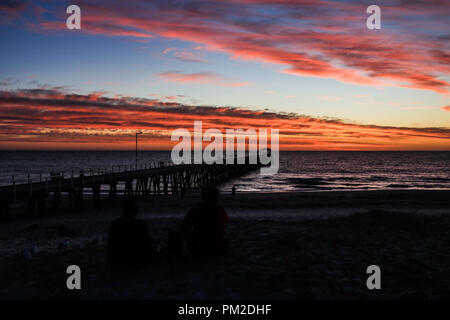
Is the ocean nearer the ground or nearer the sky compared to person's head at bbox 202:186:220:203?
nearer the ground

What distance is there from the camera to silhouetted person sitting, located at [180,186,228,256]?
6.69 metres

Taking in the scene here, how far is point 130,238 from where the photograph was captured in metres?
6.43

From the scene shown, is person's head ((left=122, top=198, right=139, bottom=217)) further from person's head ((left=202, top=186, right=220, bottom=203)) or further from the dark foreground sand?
person's head ((left=202, top=186, right=220, bottom=203))

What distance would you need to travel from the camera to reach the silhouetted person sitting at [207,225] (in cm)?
669

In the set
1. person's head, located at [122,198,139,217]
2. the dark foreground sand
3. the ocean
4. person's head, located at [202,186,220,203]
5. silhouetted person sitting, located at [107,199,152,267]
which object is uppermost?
person's head, located at [202,186,220,203]

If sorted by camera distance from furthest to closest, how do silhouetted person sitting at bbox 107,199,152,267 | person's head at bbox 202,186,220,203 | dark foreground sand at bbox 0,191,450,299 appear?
person's head at bbox 202,186,220,203, silhouetted person sitting at bbox 107,199,152,267, dark foreground sand at bbox 0,191,450,299

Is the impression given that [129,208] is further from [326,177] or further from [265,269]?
[326,177]

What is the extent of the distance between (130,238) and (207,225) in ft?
4.69

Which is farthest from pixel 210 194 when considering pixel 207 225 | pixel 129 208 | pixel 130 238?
pixel 130 238

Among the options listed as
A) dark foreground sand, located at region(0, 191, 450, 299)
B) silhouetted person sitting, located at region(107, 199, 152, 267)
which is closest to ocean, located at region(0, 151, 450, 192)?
dark foreground sand, located at region(0, 191, 450, 299)

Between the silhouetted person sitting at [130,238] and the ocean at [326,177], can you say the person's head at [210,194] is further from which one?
the ocean at [326,177]

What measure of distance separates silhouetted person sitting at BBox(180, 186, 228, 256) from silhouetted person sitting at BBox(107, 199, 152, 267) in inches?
30.1

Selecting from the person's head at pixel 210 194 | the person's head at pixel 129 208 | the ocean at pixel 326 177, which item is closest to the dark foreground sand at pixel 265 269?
the person's head at pixel 129 208
